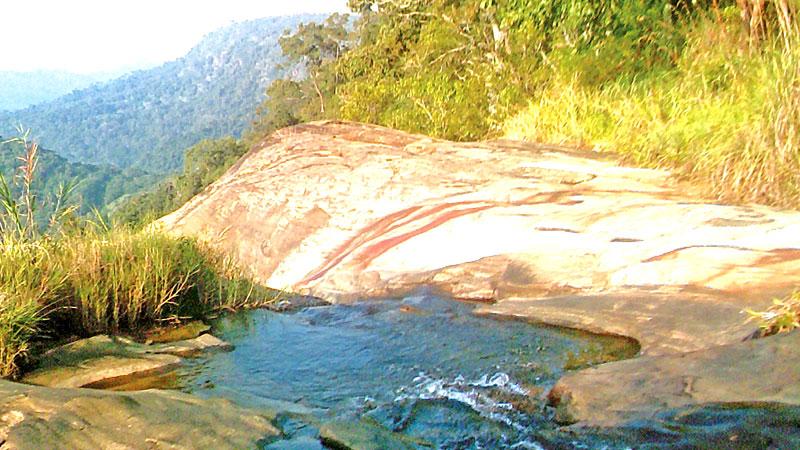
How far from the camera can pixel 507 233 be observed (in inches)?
246

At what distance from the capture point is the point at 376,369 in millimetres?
4363

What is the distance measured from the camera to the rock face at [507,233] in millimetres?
4504

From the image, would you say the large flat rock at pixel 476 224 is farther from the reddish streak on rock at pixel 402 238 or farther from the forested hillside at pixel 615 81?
the forested hillside at pixel 615 81

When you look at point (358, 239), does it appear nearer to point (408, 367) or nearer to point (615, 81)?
point (408, 367)

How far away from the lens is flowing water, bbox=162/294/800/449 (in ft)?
10.7

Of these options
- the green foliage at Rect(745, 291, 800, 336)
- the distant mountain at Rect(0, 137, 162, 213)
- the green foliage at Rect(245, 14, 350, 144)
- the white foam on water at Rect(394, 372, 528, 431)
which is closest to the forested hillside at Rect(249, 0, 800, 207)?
the green foliage at Rect(745, 291, 800, 336)

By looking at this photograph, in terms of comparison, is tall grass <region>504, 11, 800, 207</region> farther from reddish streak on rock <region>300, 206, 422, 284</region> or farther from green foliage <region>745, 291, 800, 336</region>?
reddish streak on rock <region>300, 206, 422, 284</region>

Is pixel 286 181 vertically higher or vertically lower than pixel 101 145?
higher

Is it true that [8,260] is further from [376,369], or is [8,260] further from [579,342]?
[579,342]

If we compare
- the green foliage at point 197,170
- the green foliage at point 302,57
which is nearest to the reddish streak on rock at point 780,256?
the green foliage at point 302,57

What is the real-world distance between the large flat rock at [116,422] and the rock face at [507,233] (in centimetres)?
143

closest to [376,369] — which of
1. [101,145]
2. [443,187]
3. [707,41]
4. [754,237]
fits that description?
[754,237]

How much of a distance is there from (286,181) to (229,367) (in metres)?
4.75

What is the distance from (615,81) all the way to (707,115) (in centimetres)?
350
